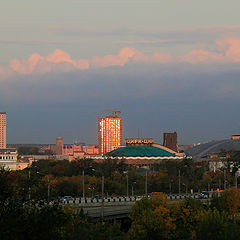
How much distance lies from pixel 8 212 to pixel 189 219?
45.9 meters

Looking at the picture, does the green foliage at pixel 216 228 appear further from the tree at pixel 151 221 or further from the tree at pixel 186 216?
the tree at pixel 186 216

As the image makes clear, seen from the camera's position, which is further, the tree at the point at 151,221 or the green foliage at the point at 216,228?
the tree at the point at 151,221

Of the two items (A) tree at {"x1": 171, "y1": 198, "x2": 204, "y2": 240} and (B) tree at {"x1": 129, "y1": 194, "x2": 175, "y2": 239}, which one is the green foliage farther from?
(A) tree at {"x1": 171, "y1": 198, "x2": 204, "y2": 240}

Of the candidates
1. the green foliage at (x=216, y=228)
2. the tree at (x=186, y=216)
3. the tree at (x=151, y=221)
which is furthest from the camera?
the tree at (x=186, y=216)

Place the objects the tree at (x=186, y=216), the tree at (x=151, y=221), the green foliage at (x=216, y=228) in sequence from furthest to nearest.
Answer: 1. the tree at (x=186, y=216)
2. the tree at (x=151, y=221)
3. the green foliage at (x=216, y=228)

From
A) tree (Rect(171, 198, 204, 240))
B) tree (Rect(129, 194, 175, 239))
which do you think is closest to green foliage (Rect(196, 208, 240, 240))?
tree (Rect(129, 194, 175, 239))

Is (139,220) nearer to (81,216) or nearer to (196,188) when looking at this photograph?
(81,216)

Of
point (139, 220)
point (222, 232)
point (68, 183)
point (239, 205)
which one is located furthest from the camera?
point (68, 183)

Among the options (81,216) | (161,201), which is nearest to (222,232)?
(81,216)

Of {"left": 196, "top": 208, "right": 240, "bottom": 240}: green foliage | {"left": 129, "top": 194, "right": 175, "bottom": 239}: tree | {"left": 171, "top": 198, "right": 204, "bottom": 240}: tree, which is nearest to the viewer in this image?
{"left": 196, "top": 208, "right": 240, "bottom": 240}: green foliage

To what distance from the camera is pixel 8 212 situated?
58.2 meters

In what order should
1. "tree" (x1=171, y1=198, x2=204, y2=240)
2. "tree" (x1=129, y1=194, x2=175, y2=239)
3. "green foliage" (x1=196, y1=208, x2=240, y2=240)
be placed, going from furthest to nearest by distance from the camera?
"tree" (x1=171, y1=198, x2=204, y2=240) < "tree" (x1=129, y1=194, x2=175, y2=239) < "green foliage" (x1=196, y1=208, x2=240, y2=240)

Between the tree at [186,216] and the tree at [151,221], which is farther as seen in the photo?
the tree at [186,216]

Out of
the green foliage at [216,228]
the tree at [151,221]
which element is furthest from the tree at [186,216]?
the green foliage at [216,228]
